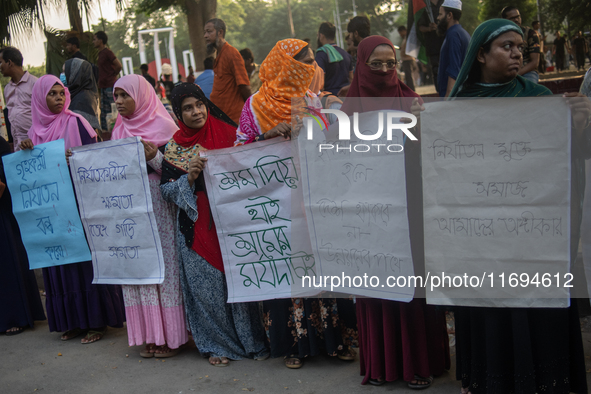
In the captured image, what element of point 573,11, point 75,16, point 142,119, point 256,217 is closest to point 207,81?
point 142,119

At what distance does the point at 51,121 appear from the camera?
449cm

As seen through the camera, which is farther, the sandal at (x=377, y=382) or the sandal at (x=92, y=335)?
the sandal at (x=92, y=335)

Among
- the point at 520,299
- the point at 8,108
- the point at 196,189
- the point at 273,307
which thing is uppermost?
the point at 8,108

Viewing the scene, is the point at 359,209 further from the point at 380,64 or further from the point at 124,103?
the point at 124,103

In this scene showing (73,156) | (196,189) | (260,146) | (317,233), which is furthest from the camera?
(73,156)

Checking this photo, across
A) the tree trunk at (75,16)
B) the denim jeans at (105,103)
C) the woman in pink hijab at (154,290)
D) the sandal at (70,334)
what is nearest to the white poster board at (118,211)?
the woman in pink hijab at (154,290)

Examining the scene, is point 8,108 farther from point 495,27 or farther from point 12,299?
point 495,27

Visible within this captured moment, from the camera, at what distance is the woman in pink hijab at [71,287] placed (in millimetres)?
4352

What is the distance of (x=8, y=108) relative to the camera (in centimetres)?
612

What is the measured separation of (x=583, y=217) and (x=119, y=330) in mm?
Result: 3589

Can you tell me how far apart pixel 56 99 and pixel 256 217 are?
6.91 ft

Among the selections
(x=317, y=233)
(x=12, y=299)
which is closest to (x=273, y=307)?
(x=317, y=233)

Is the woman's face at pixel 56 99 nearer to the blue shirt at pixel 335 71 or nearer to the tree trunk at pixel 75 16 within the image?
the blue shirt at pixel 335 71

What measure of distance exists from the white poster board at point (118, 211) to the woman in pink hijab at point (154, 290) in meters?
0.09
